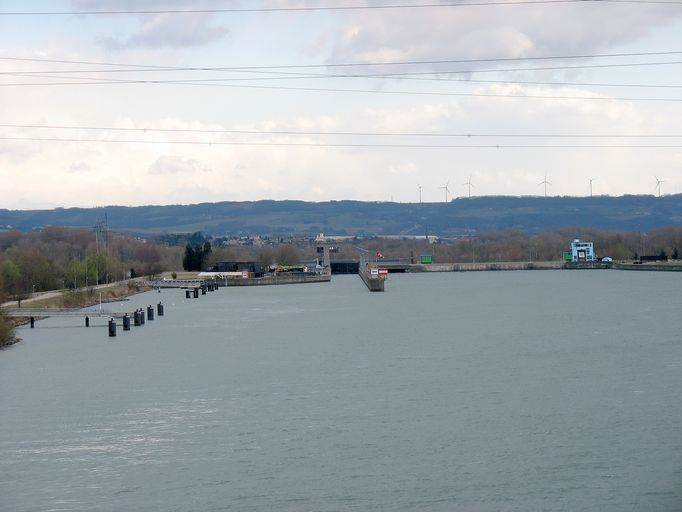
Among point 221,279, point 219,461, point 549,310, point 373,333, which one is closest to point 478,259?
point 221,279

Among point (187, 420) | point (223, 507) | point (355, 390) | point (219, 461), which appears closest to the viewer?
point (223, 507)

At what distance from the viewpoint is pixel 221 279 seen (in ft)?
293

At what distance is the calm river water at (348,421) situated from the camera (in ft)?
49.1

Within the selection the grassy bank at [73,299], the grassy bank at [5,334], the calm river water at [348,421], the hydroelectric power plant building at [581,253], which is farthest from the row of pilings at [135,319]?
the hydroelectric power plant building at [581,253]

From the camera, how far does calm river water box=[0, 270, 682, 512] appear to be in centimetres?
1497

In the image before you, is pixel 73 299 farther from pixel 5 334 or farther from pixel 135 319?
pixel 5 334

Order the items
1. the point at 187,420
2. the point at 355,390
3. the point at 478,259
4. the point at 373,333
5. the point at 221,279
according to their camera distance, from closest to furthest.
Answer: the point at 187,420 → the point at 355,390 → the point at 373,333 → the point at 221,279 → the point at 478,259

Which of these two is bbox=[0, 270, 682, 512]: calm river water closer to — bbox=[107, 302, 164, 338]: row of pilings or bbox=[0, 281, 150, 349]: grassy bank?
bbox=[0, 281, 150, 349]: grassy bank

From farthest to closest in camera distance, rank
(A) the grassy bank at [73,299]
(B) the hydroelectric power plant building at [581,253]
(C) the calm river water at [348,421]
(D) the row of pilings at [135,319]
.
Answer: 1. (B) the hydroelectric power plant building at [581,253]
2. (D) the row of pilings at [135,319]
3. (A) the grassy bank at [73,299]
4. (C) the calm river water at [348,421]

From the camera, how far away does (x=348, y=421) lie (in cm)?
1953

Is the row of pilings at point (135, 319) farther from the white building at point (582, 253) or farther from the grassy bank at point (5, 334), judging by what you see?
the white building at point (582, 253)

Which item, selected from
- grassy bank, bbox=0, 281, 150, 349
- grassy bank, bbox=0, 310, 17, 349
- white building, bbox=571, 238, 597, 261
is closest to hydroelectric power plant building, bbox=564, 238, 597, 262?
white building, bbox=571, 238, 597, 261

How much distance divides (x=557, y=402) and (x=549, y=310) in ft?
90.0

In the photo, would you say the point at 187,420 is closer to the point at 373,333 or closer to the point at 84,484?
the point at 84,484
